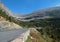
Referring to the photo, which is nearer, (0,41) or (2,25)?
(0,41)

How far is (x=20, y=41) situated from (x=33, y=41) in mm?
3292

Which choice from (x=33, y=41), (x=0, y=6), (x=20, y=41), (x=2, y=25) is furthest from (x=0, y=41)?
(x=0, y=6)

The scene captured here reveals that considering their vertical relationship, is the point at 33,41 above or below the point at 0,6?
below

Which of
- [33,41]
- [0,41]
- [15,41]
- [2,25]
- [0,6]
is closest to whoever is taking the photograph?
[15,41]

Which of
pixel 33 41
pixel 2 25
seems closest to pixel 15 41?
pixel 33 41

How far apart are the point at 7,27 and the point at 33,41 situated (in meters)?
6.56

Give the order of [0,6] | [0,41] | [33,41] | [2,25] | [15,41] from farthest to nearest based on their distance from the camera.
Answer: [0,6] → [2,25] → [33,41] → [0,41] → [15,41]

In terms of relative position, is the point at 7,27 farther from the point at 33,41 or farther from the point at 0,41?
the point at 0,41

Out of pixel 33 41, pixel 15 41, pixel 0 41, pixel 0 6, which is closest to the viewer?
pixel 15 41

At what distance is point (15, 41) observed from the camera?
815cm

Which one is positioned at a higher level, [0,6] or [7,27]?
[0,6]

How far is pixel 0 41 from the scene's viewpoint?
880 centimetres

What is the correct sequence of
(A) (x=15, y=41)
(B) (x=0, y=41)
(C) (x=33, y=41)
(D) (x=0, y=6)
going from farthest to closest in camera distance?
(D) (x=0, y=6) < (C) (x=33, y=41) < (B) (x=0, y=41) < (A) (x=15, y=41)

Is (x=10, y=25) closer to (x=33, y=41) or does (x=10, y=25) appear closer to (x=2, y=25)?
(x=2, y=25)
